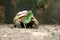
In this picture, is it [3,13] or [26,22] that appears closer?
[26,22]

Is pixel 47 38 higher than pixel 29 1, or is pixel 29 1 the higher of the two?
pixel 29 1

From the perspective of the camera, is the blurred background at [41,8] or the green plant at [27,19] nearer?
the green plant at [27,19]

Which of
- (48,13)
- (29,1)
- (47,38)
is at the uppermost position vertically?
(29,1)

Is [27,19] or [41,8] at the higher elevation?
[41,8]

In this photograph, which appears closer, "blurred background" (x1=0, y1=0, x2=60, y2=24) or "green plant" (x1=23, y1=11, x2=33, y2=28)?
"green plant" (x1=23, y1=11, x2=33, y2=28)

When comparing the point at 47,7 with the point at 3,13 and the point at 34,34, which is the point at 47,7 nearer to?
the point at 3,13

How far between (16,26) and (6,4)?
1458 mm

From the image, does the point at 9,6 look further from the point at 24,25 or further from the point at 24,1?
the point at 24,25

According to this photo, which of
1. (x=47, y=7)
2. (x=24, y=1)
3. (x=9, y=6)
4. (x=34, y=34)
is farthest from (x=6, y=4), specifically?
(x=34, y=34)

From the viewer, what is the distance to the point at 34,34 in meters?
3.94

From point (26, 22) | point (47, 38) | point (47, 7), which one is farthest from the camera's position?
point (47, 7)

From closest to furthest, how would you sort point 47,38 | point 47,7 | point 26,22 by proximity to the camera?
point 47,38 → point 26,22 → point 47,7

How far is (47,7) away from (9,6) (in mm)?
1143

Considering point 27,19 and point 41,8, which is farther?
point 41,8
